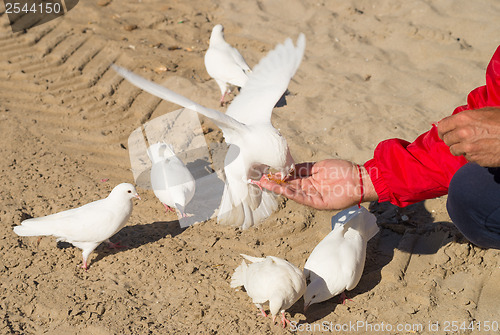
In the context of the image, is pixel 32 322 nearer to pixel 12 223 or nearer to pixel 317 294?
pixel 12 223

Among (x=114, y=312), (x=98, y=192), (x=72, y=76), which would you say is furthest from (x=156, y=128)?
(x=114, y=312)

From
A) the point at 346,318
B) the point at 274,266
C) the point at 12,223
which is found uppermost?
the point at 274,266

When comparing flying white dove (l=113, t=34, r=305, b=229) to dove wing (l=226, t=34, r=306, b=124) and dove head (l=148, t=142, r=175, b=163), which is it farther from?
dove head (l=148, t=142, r=175, b=163)

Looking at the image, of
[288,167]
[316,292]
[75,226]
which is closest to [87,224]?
[75,226]

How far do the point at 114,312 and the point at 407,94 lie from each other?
3613mm

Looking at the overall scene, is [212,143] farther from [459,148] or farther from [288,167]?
[459,148]

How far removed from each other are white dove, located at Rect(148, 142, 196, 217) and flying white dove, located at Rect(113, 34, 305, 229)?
0.45 metres

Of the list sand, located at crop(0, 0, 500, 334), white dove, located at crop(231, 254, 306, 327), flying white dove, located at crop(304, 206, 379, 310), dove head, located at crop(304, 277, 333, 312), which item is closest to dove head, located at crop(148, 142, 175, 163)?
sand, located at crop(0, 0, 500, 334)

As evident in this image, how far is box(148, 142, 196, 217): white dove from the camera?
13.2 ft

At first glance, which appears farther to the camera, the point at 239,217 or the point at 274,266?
the point at 239,217

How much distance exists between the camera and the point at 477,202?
2545mm

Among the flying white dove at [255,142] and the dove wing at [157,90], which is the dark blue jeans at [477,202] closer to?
the flying white dove at [255,142]

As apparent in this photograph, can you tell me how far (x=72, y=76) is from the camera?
5.77 m

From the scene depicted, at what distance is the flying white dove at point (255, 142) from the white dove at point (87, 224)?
750 millimetres
